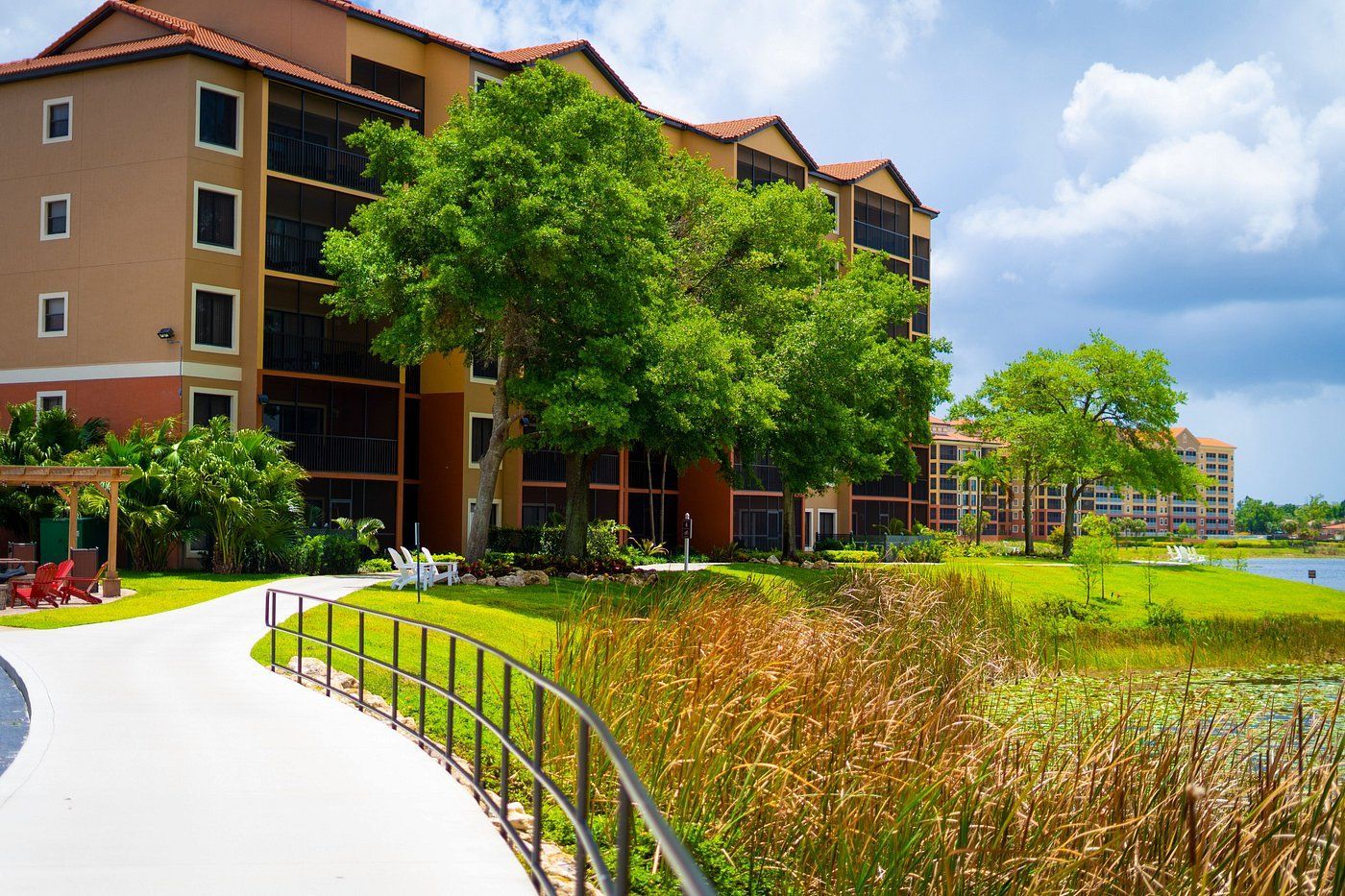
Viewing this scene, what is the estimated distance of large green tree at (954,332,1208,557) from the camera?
6431 cm

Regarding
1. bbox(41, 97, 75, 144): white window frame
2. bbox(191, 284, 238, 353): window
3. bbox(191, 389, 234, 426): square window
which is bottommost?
bbox(191, 389, 234, 426): square window

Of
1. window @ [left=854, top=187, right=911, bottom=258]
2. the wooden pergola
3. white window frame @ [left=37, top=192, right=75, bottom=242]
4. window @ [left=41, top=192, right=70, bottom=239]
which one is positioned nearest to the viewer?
the wooden pergola

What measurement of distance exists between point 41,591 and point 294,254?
17721 millimetres

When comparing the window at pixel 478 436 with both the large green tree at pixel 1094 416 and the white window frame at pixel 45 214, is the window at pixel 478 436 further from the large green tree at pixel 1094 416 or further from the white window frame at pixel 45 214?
the large green tree at pixel 1094 416

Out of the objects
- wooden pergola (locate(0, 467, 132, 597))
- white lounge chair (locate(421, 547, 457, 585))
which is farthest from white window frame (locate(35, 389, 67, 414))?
white lounge chair (locate(421, 547, 457, 585))

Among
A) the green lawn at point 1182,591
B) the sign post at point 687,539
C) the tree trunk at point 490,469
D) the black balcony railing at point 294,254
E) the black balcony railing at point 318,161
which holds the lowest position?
the green lawn at point 1182,591

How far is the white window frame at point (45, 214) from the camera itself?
37.2 m

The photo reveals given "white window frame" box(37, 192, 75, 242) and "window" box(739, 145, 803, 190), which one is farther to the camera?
"window" box(739, 145, 803, 190)

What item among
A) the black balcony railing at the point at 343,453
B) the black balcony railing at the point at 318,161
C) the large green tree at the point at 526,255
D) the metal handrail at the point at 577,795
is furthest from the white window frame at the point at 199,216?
the metal handrail at the point at 577,795

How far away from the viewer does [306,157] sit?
38.8 m

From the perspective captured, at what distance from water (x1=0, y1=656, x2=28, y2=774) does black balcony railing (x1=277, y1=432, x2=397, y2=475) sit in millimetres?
23835

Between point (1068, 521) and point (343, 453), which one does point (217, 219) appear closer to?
point (343, 453)

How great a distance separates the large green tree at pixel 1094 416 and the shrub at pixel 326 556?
131 feet

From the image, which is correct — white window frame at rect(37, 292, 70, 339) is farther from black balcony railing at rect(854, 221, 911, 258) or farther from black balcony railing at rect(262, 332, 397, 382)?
black balcony railing at rect(854, 221, 911, 258)
